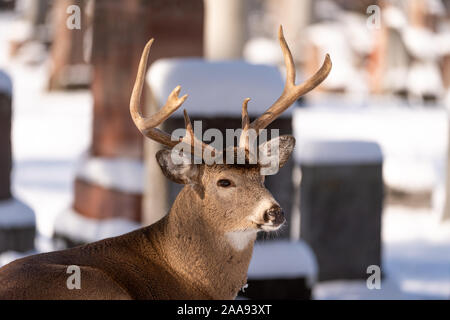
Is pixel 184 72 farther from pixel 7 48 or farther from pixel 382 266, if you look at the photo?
pixel 7 48

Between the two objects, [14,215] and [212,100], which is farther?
[14,215]

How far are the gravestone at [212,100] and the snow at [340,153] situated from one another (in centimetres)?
120

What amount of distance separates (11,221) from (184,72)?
7.68 feet

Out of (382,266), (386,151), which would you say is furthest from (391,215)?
(386,151)

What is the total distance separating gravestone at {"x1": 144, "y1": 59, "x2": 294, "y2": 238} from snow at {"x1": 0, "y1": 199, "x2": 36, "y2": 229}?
1.79 metres

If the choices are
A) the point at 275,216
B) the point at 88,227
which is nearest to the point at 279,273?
the point at 88,227

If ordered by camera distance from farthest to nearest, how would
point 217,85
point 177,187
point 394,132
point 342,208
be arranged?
point 394,132
point 342,208
point 217,85
point 177,187

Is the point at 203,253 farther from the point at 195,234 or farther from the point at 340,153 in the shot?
the point at 340,153

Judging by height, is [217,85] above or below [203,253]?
above

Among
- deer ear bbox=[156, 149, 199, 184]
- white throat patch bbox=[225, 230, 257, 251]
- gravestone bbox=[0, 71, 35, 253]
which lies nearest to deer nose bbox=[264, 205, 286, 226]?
white throat patch bbox=[225, 230, 257, 251]

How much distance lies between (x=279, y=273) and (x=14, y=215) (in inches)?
102

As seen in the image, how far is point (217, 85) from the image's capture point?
5.94 meters

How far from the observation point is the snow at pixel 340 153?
23.6ft

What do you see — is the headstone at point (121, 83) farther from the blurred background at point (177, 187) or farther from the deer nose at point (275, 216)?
the deer nose at point (275, 216)
